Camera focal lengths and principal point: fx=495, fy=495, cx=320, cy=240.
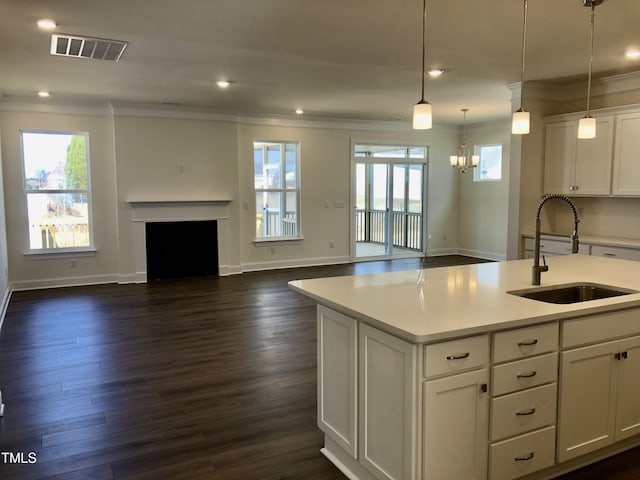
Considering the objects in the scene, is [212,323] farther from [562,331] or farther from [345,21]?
[562,331]

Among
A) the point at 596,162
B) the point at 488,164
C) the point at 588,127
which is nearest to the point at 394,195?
the point at 488,164

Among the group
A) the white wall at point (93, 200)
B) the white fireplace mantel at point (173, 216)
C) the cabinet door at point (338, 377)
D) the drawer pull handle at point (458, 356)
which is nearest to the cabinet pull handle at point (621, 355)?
the drawer pull handle at point (458, 356)

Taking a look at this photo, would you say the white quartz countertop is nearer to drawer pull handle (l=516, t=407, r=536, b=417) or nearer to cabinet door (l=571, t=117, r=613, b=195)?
drawer pull handle (l=516, t=407, r=536, b=417)

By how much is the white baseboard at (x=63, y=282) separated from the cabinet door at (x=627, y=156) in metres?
6.70

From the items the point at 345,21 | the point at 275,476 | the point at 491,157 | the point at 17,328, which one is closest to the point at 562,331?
the point at 275,476

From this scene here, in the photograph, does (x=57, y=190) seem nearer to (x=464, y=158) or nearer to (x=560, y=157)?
(x=464, y=158)

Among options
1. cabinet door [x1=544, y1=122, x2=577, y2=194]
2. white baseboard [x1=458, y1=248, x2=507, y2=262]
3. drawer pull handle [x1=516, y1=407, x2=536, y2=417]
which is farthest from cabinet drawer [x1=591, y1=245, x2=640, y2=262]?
white baseboard [x1=458, y1=248, x2=507, y2=262]

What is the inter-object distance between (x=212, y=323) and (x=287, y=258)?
143 inches

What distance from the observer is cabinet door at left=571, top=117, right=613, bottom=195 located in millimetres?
5270

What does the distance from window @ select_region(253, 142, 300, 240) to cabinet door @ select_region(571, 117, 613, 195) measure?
180 inches

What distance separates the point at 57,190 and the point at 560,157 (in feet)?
21.9

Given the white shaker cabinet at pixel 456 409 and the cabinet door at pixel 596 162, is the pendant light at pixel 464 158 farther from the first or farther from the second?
the white shaker cabinet at pixel 456 409

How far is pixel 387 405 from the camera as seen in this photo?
6.83 feet

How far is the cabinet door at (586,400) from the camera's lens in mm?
2309
